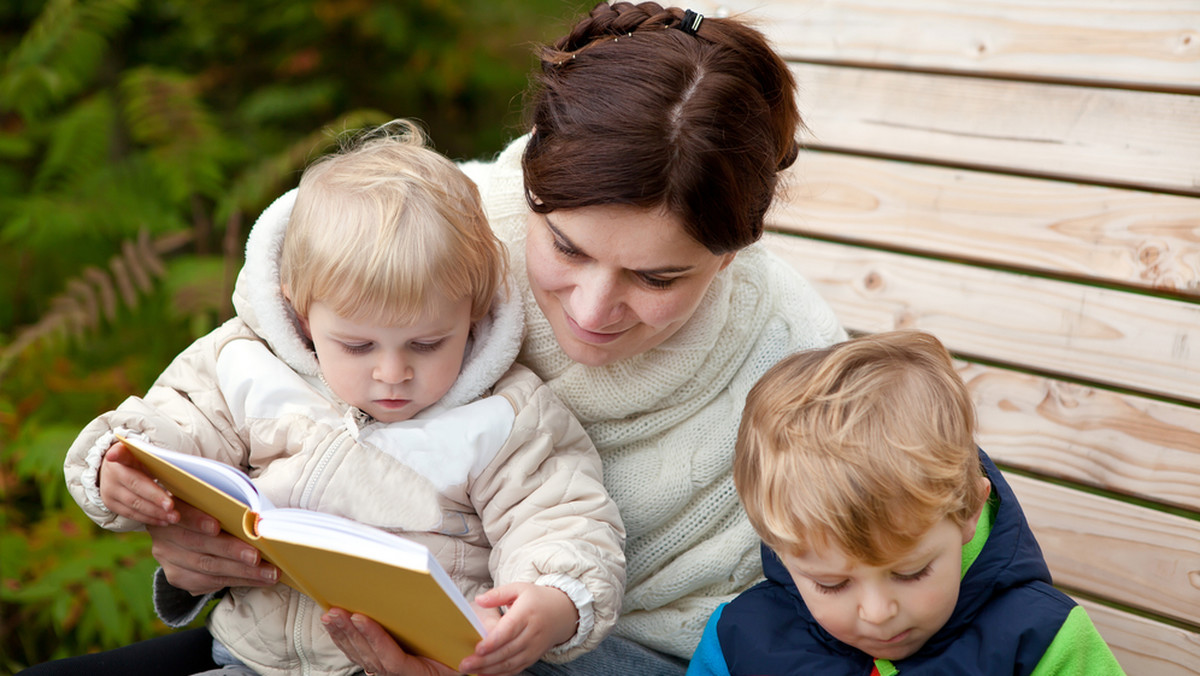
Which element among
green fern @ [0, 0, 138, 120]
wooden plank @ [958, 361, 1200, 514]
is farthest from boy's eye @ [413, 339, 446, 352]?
green fern @ [0, 0, 138, 120]

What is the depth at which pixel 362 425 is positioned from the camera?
164 centimetres

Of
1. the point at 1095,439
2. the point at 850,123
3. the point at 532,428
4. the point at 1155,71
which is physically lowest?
the point at 1095,439

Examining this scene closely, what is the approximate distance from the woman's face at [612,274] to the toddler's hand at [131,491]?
657mm

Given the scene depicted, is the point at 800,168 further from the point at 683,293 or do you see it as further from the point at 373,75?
the point at 373,75

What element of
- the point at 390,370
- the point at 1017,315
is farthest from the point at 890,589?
the point at 1017,315

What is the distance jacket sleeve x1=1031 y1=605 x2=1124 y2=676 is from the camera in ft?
4.49

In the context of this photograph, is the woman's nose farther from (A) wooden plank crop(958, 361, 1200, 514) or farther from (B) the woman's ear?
(A) wooden plank crop(958, 361, 1200, 514)

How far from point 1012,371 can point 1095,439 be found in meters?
0.21

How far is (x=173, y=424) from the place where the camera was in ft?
5.22

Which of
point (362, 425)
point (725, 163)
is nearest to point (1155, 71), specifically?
point (725, 163)

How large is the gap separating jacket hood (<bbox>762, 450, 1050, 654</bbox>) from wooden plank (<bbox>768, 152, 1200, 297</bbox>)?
675 millimetres

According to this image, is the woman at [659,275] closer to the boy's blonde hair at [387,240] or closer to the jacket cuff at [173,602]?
the boy's blonde hair at [387,240]

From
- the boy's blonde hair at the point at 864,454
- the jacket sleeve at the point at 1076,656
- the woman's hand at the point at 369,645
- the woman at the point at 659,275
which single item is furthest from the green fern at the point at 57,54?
the jacket sleeve at the point at 1076,656

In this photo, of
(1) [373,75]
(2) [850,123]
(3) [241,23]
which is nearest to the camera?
(2) [850,123]
